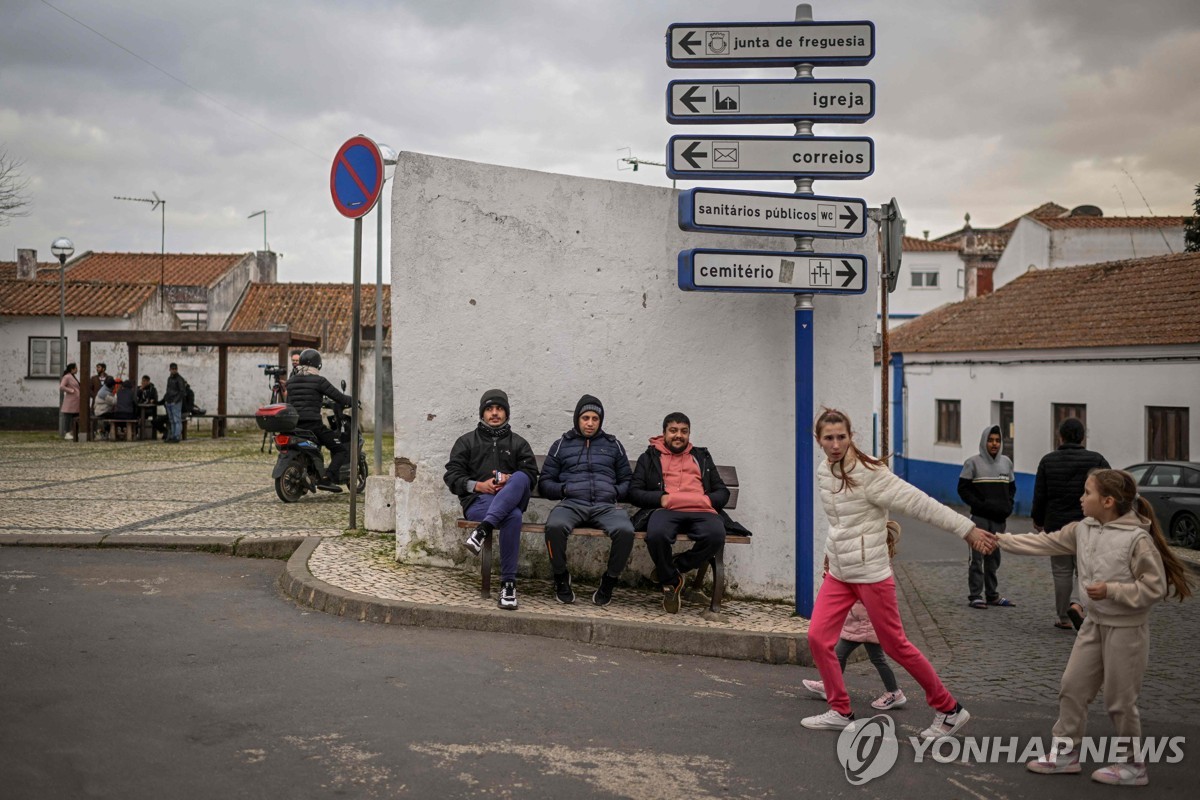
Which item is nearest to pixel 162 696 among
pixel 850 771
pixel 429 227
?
pixel 850 771

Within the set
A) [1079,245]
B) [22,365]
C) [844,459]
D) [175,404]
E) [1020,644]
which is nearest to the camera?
[844,459]

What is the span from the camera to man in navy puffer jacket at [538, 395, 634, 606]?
25.4 ft

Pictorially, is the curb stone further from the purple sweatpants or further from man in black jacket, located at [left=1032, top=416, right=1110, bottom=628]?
man in black jacket, located at [left=1032, top=416, right=1110, bottom=628]

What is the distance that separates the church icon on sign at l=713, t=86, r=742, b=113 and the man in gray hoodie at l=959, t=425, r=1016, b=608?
4.39m

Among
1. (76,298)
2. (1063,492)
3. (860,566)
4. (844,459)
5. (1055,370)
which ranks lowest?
(860,566)

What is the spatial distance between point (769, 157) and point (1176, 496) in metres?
13.1

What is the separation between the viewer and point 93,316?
35062mm

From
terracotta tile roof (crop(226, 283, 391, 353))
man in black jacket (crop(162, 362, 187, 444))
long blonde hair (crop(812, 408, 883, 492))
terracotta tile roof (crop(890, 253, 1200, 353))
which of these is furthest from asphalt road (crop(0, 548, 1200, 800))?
terracotta tile roof (crop(226, 283, 391, 353))

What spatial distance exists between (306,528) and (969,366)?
21.8 m

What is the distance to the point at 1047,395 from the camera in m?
25.5

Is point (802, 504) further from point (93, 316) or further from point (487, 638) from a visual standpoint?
point (93, 316)

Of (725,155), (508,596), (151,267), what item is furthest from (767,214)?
(151,267)

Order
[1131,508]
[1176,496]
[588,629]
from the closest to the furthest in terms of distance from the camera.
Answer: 1. [1131,508]
2. [588,629]
3. [1176,496]

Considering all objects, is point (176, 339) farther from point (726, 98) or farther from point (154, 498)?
point (726, 98)
